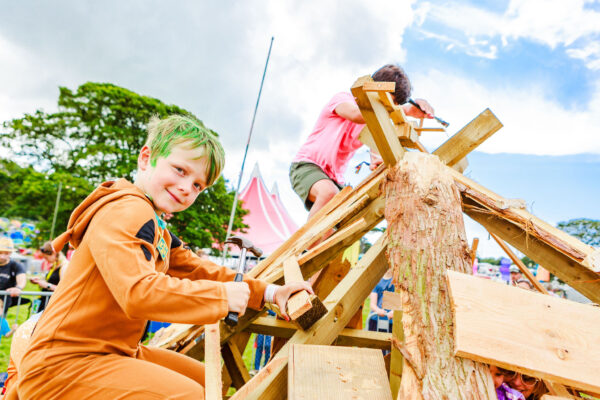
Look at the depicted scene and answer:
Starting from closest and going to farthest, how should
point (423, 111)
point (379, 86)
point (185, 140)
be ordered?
point (185, 140)
point (379, 86)
point (423, 111)

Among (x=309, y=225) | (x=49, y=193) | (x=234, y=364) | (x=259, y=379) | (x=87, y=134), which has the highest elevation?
(x=87, y=134)

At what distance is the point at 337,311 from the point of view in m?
2.33

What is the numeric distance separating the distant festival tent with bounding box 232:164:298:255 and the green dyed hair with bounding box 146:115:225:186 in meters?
15.1

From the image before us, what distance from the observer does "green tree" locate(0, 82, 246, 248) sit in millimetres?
16422

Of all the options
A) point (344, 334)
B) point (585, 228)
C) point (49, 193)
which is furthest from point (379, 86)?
point (585, 228)

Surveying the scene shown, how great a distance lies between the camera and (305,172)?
3570mm

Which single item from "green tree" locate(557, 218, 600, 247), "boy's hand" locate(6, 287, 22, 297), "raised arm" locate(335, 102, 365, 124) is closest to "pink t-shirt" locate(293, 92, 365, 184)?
"raised arm" locate(335, 102, 365, 124)

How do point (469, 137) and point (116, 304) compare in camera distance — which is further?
point (469, 137)

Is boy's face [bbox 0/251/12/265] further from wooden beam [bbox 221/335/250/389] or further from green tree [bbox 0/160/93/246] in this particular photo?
green tree [bbox 0/160/93/246]

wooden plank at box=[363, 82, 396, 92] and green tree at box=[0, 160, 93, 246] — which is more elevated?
green tree at box=[0, 160, 93, 246]

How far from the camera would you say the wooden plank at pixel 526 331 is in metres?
1.27

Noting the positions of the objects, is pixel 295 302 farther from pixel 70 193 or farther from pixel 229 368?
pixel 70 193

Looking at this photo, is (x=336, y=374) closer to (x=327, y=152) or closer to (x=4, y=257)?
(x=327, y=152)

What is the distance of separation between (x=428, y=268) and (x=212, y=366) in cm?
109
